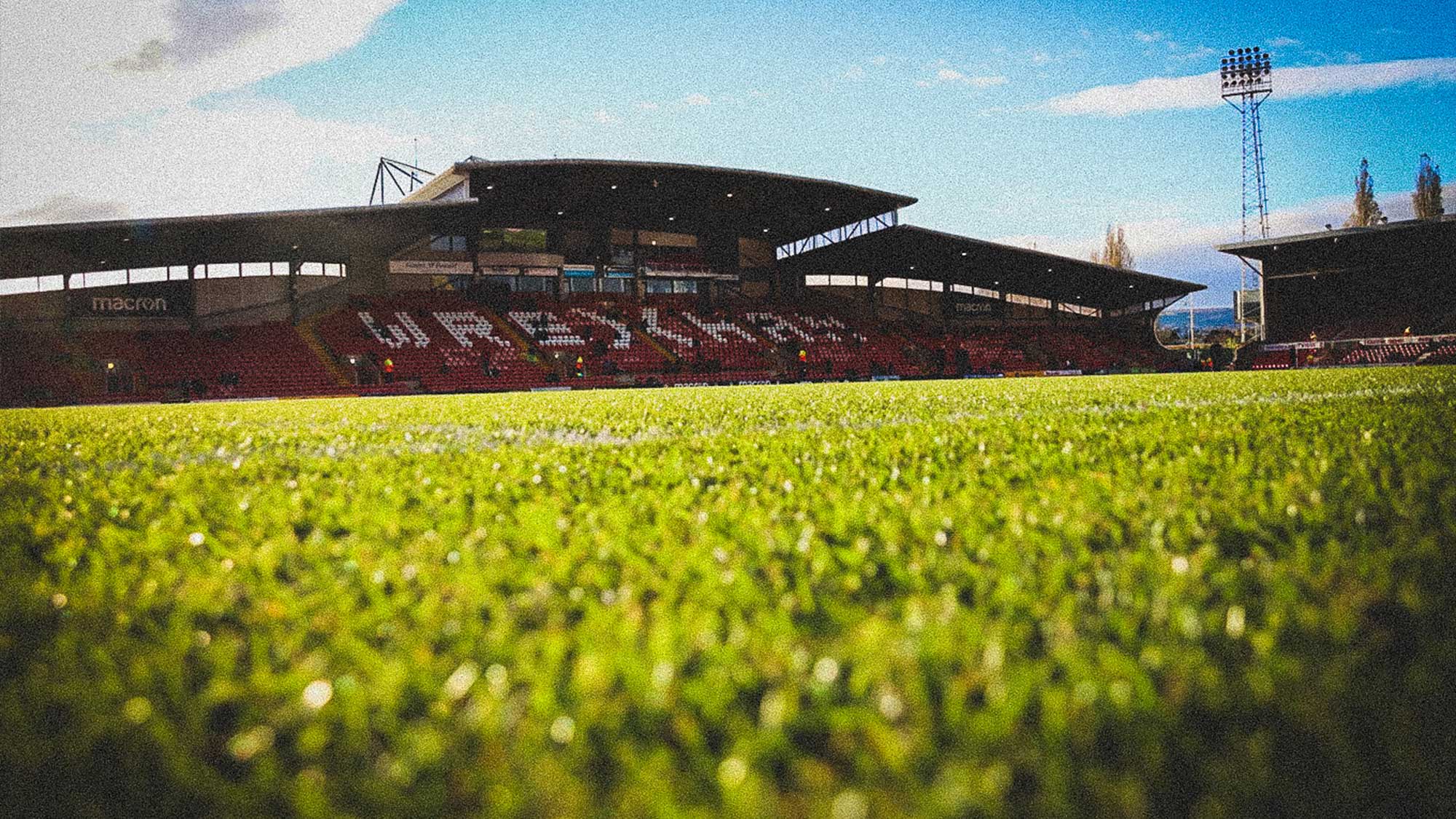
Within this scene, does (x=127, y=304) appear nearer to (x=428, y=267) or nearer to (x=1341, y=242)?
(x=428, y=267)

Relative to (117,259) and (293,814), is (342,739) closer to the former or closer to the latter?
(293,814)

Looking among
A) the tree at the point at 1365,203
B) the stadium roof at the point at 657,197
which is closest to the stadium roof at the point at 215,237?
the stadium roof at the point at 657,197

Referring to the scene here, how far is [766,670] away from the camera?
1.00 m

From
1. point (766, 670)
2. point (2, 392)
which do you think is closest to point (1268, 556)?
point (766, 670)

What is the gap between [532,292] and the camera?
35562mm

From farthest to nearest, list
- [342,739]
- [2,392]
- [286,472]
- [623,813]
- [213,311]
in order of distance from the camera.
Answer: [213,311]
[2,392]
[286,472]
[342,739]
[623,813]

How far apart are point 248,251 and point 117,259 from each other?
357cm

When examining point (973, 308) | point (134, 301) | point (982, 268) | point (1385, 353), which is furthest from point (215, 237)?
point (1385, 353)

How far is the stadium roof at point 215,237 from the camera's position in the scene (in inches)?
833

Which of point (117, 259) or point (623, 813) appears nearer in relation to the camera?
point (623, 813)

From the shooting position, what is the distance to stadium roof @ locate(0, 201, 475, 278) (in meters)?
21.2

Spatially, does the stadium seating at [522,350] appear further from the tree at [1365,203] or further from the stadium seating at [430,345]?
the tree at [1365,203]

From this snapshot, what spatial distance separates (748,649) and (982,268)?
42.7 metres

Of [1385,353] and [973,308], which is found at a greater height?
[973,308]
